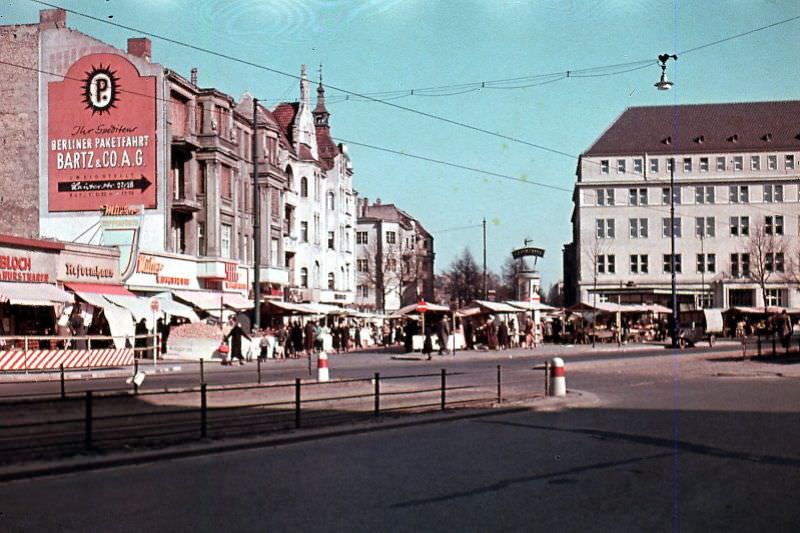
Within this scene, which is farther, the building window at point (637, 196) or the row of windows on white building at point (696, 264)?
the building window at point (637, 196)

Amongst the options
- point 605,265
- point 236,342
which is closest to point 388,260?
point 605,265

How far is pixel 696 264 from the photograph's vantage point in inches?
4013

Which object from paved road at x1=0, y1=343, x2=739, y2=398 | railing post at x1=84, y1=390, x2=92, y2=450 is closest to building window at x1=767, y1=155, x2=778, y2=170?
paved road at x1=0, y1=343, x2=739, y2=398

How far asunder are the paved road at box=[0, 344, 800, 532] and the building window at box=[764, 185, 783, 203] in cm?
9052

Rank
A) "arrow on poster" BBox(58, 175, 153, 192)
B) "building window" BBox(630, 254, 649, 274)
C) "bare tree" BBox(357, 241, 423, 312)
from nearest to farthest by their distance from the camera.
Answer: "arrow on poster" BBox(58, 175, 153, 192)
"bare tree" BBox(357, 241, 423, 312)
"building window" BBox(630, 254, 649, 274)

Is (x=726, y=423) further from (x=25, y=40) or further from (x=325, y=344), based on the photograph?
(x=25, y=40)

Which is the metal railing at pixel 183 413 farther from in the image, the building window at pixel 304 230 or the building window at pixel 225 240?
the building window at pixel 304 230

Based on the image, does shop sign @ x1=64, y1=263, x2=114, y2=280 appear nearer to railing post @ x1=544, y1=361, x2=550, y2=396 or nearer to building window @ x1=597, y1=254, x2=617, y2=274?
railing post @ x1=544, y1=361, x2=550, y2=396

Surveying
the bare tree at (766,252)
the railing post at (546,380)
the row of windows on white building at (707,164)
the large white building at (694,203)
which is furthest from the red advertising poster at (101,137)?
the bare tree at (766,252)

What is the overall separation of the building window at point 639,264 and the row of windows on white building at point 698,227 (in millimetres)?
2216

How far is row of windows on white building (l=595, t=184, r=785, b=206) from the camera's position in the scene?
100250 mm

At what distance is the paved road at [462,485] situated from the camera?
8359 millimetres

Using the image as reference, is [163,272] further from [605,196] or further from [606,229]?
[605,196]

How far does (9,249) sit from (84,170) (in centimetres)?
1324
